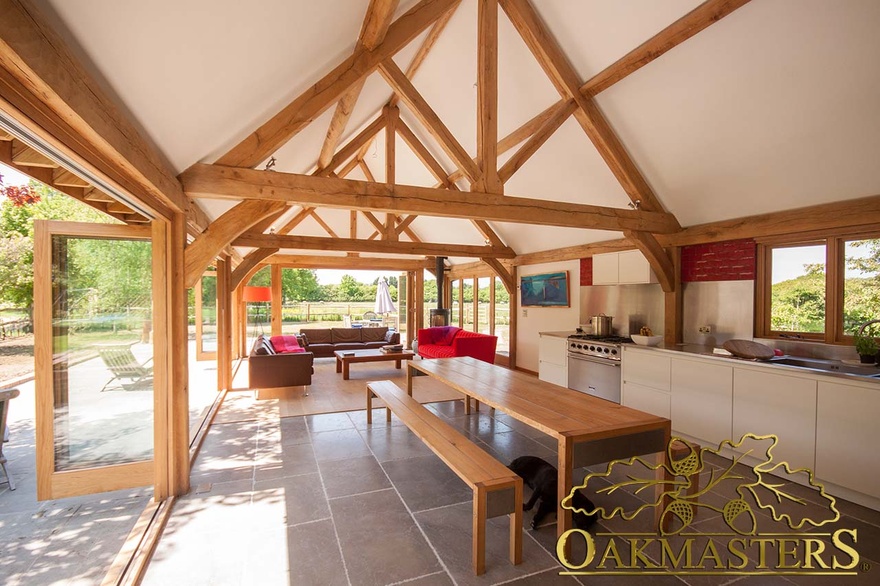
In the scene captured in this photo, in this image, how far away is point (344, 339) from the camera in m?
9.66

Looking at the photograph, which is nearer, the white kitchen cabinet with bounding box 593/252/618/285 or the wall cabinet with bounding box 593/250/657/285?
the wall cabinet with bounding box 593/250/657/285

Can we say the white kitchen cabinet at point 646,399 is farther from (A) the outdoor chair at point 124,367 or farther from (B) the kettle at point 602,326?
(A) the outdoor chair at point 124,367

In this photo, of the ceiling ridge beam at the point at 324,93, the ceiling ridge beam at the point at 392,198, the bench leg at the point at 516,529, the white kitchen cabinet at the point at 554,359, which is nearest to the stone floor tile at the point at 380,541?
the bench leg at the point at 516,529

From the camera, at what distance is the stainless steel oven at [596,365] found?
16.6ft

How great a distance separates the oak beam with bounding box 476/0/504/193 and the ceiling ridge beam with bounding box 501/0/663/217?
1.24 ft

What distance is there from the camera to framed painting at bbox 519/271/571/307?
707 centimetres

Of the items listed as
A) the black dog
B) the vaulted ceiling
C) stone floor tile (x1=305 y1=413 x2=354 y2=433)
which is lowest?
stone floor tile (x1=305 y1=413 x2=354 y2=433)

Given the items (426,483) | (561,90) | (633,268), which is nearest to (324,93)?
(561,90)

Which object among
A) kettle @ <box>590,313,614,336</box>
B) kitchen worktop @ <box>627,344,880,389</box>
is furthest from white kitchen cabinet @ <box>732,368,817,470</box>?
kettle @ <box>590,313,614,336</box>

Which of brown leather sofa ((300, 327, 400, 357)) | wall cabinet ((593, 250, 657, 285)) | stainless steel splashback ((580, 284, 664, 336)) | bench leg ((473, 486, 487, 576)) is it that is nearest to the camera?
bench leg ((473, 486, 487, 576))

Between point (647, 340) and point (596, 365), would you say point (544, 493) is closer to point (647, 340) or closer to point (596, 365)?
point (647, 340)

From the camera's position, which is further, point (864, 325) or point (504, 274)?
point (504, 274)

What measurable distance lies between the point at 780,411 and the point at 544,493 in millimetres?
2195

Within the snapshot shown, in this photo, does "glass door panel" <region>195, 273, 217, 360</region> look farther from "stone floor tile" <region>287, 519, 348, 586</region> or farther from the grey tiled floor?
"stone floor tile" <region>287, 519, 348, 586</region>
